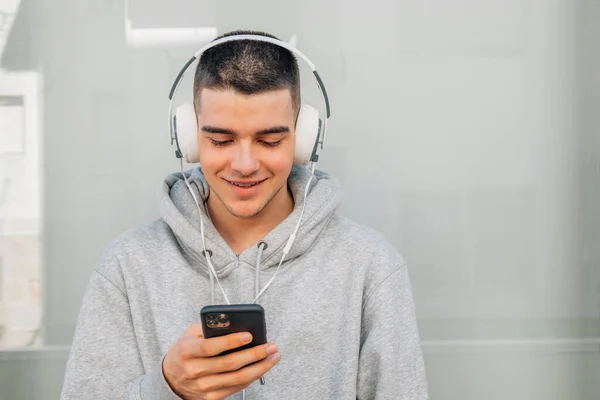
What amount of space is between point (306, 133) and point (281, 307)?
433mm

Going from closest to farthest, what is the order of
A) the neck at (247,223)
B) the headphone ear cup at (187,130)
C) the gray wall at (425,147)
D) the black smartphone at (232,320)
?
the black smartphone at (232,320), the headphone ear cup at (187,130), the neck at (247,223), the gray wall at (425,147)

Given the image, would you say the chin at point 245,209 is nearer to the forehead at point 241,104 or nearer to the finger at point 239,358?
the forehead at point 241,104

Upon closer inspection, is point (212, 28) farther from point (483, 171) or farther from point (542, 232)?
point (542, 232)

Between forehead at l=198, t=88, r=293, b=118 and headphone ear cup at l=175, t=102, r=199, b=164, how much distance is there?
0.06 metres

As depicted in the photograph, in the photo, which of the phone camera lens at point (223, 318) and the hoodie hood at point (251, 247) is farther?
the hoodie hood at point (251, 247)

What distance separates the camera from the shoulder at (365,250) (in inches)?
78.3

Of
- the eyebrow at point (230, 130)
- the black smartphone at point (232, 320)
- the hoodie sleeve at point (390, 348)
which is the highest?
the eyebrow at point (230, 130)

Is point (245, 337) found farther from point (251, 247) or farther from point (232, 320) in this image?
point (251, 247)

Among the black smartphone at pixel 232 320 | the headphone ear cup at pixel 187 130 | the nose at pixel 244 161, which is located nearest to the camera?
the black smartphone at pixel 232 320

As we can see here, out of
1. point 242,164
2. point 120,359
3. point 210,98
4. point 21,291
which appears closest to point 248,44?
point 210,98

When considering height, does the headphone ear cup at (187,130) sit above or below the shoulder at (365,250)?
above

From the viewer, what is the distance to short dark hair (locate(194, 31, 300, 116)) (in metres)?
1.83

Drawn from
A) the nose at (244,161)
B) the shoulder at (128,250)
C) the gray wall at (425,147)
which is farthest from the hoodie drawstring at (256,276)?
the gray wall at (425,147)

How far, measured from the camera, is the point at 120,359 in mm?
1930
